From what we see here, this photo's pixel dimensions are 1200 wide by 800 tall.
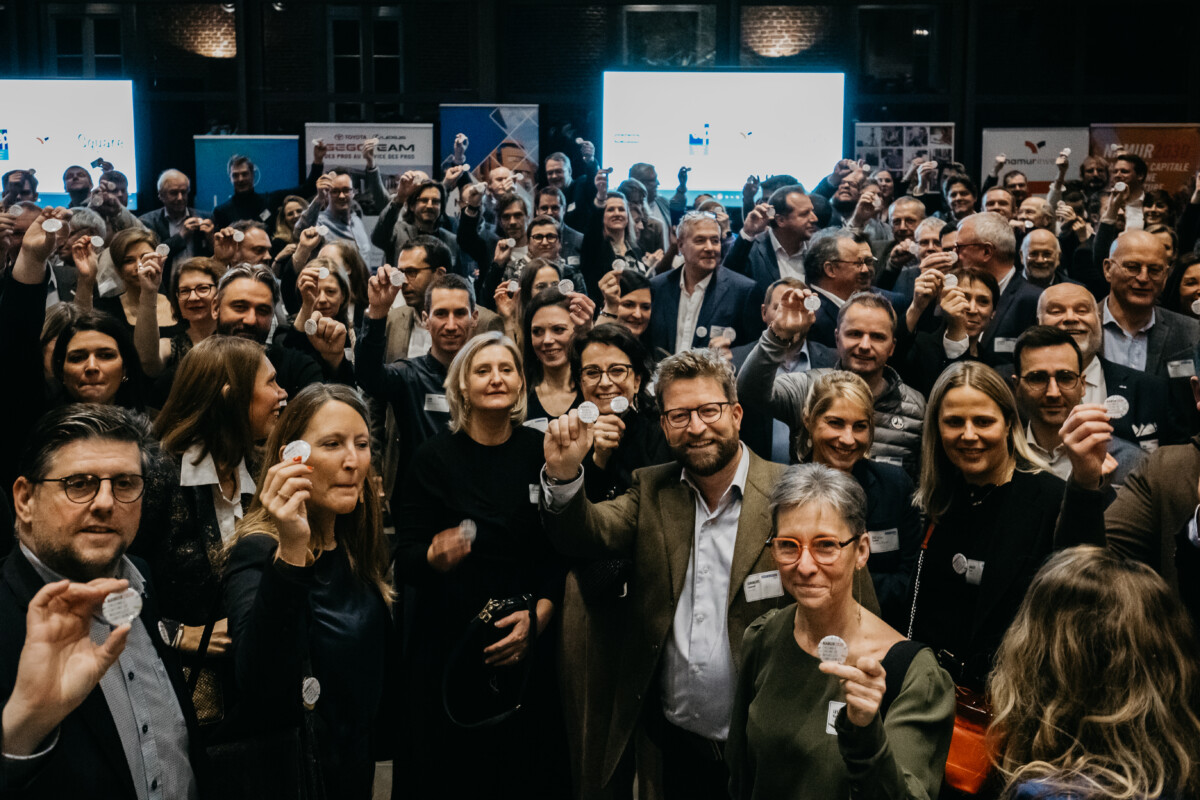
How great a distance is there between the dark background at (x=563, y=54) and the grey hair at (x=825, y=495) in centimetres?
980

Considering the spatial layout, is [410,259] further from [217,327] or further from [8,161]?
[8,161]

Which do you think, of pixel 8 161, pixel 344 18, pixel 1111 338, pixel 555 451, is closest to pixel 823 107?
pixel 344 18

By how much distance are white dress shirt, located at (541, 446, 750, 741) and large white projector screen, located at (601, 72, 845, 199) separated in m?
7.64

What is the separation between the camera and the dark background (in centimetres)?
1188

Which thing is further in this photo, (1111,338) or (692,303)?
(692,303)

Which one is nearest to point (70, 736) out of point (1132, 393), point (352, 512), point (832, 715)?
point (352, 512)

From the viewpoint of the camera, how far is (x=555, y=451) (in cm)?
287

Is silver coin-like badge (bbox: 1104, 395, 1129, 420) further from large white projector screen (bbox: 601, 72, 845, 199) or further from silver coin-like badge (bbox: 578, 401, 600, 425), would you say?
large white projector screen (bbox: 601, 72, 845, 199)

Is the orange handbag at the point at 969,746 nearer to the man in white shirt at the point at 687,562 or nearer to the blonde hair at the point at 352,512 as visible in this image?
the man in white shirt at the point at 687,562

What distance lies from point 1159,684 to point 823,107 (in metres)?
9.14

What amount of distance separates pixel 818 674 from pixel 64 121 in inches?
412

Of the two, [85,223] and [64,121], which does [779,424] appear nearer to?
[85,223]

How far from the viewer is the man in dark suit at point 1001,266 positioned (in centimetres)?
518

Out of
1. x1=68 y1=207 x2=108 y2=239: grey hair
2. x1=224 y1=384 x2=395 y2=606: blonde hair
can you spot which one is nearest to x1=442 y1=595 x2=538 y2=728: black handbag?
x1=224 y1=384 x2=395 y2=606: blonde hair
